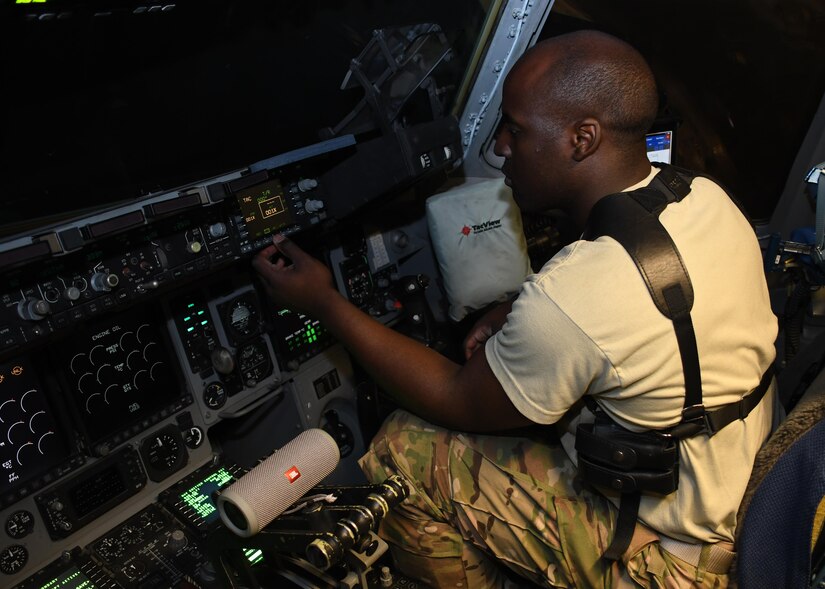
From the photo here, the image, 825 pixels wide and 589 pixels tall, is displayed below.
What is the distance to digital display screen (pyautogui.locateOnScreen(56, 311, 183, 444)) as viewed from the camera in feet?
6.15

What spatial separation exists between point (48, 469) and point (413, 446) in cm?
100

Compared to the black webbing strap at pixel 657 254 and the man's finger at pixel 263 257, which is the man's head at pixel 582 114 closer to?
the black webbing strap at pixel 657 254

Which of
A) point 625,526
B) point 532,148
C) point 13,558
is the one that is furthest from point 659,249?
point 13,558

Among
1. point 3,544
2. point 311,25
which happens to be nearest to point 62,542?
point 3,544

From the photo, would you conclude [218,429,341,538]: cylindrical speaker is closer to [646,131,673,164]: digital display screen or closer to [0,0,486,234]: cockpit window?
[0,0,486,234]: cockpit window

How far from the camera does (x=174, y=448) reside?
2.09m

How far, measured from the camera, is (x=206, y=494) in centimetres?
206

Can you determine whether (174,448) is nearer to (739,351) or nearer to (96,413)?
(96,413)

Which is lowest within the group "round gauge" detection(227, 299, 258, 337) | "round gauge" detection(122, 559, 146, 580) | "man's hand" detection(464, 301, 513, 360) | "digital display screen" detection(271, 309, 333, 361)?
"round gauge" detection(122, 559, 146, 580)

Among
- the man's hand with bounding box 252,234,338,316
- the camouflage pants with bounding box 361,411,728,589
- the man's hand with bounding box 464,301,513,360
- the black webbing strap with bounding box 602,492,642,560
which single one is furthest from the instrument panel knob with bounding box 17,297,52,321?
the black webbing strap with bounding box 602,492,642,560

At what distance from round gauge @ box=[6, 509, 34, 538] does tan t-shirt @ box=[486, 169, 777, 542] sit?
1.30 meters

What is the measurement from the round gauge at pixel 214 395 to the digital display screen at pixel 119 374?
10 centimetres

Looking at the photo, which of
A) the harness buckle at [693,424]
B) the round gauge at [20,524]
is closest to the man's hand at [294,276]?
the round gauge at [20,524]

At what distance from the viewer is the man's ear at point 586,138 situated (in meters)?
1.53
